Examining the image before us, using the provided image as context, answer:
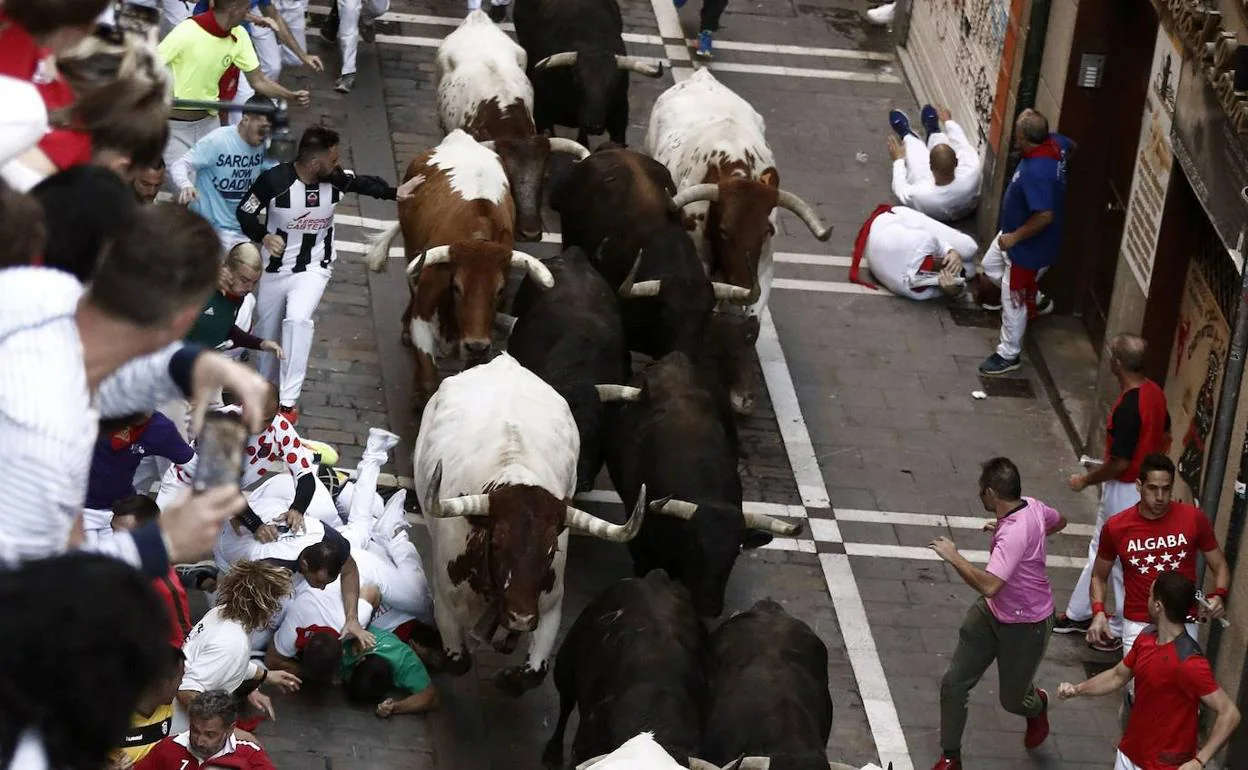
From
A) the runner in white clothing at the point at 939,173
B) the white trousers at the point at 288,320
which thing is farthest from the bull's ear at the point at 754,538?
the runner in white clothing at the point at 939,173

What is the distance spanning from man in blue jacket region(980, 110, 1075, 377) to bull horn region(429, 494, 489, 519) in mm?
5990

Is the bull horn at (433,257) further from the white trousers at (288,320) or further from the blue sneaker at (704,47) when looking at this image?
the blue sneaker at (704,47)

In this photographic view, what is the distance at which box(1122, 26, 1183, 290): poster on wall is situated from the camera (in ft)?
42.6

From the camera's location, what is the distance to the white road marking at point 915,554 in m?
13.0

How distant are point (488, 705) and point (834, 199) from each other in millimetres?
7667

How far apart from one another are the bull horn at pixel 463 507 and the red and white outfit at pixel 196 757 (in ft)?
5.89

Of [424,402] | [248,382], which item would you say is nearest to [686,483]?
[424,402]

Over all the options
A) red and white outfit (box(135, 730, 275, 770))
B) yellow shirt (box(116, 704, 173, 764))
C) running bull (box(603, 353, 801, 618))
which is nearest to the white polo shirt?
red and white outfit (box(135, 730, 275, 770))

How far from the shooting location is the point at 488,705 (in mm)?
11117

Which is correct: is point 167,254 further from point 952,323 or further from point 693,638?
point 952,323

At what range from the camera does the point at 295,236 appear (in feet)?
41.0

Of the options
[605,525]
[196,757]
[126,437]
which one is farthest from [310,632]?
[196,757]

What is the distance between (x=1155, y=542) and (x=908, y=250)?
559 cm

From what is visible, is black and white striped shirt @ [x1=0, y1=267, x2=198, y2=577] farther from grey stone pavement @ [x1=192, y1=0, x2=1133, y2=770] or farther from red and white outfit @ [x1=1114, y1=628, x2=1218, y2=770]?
red and white outfit @ [x1=1114, y1=628, x2=1218, y2=770]
